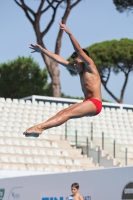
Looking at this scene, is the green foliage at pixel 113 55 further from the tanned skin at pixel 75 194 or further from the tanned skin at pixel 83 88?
the tanned skin at pixel 83 88

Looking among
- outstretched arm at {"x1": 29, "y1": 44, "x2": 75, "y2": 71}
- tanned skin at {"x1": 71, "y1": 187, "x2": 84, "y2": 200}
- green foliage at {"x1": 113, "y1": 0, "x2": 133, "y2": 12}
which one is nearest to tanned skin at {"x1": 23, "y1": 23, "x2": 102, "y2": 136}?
outstretched arm at {"x1": 29, "y1": 44, "x2": 75, "y2": 71}

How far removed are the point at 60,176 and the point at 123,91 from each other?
101 feet

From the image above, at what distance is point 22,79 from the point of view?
45.0 m

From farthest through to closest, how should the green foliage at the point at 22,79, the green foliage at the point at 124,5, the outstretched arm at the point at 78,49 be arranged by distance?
the green foliage at the point at 22,79
the green foliage at the point at 124,5
the outstretched arm at the point at 78,49

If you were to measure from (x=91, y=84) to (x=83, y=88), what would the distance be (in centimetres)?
17

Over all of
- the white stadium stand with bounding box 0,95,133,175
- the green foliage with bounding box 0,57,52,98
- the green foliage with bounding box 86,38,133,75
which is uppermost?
the green foliage with bounding box 86,38,133,75

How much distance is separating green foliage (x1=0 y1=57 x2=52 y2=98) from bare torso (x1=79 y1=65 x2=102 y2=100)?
Result: 116ft

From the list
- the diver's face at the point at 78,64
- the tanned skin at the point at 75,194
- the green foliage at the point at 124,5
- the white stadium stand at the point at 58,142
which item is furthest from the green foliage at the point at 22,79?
the diver's face at the point at 78,64

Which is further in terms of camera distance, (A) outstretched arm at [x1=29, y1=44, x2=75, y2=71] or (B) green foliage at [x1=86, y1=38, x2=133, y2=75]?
(B) green foliage at [x1=86, y1=38, x2=133, y2=75]

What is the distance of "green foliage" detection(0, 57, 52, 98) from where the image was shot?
1754 inches

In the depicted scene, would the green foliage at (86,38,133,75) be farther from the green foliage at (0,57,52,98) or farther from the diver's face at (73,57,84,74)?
the diver's face at (73,57,84,74)

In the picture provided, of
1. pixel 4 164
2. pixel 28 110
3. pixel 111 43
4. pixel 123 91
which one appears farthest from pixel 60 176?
pixel 111 43

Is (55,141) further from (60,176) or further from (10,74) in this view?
(10,74)

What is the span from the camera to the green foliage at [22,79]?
44.6 metres
